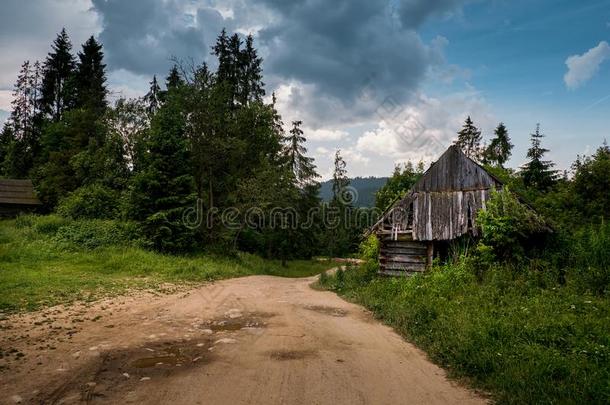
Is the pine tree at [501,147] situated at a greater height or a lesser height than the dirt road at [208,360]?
greater

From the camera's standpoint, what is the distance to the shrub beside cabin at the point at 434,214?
54.8 feet

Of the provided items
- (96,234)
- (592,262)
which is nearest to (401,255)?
(592,262)

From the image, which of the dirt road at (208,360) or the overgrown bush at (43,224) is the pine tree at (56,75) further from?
the dirt road at (208,360)

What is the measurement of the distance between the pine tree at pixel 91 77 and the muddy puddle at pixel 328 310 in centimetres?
3562

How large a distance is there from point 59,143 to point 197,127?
766 inches

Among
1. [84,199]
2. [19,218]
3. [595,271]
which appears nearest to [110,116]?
[84,199]

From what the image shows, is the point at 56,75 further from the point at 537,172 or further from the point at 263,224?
the point at 537,172

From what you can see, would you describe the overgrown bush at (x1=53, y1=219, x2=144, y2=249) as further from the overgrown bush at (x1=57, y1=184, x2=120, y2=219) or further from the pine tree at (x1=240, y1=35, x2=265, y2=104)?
the pine tree at (x1=240, y1=35, x2=265, y2=104)

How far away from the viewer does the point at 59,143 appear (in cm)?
4000

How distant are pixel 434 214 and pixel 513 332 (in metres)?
9.86

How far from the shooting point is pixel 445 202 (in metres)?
17.3

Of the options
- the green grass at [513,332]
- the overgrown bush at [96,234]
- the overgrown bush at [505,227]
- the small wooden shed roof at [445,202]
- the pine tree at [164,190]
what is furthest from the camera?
the pine tree at [164,190]

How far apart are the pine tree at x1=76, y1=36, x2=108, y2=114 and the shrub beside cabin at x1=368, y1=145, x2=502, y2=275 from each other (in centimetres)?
3376

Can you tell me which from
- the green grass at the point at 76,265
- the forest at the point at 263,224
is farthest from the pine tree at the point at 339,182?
the green grass at the point at 76,265
